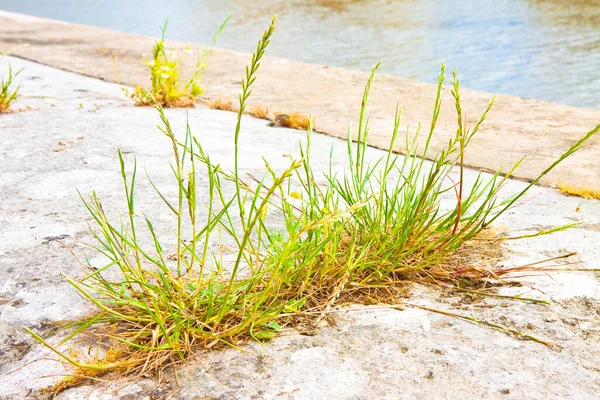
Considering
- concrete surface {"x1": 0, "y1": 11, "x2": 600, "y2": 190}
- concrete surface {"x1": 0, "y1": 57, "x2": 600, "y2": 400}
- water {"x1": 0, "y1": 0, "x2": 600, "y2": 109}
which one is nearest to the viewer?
concrete surface {"x1": 0, "y1": 57, "x2": 600, "y2": 400}

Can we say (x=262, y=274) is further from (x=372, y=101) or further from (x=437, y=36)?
(x=437, y=36)

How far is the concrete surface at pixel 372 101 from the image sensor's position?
275cm

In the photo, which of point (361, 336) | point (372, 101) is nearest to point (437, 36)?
point (372, 101)

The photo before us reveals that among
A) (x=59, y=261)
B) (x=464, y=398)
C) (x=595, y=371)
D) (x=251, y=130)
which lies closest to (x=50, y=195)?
(x=59, y=261)

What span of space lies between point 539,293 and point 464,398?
44cm

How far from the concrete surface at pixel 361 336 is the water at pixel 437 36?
2.90 m

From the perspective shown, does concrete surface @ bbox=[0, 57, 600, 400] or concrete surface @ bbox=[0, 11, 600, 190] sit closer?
concrete surface @ bbox=[0, 57, 600, 400]

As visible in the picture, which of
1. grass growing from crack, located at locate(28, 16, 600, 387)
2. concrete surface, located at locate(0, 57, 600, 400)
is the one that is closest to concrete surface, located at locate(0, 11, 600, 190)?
concrete surface, located at locate(0, 57, 600, 400)

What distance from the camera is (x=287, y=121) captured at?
123 inches

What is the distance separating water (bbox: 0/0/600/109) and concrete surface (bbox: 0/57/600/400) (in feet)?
9.52

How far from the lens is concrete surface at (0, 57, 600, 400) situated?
1.20 meters

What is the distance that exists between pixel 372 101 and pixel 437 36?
3.18 meters

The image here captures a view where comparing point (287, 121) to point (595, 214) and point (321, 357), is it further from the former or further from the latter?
point (321, 357)

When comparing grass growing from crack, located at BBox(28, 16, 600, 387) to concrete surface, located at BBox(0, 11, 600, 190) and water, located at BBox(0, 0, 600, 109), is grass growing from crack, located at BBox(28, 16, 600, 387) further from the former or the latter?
water, located at BBox(0, 0, 600, 109)
